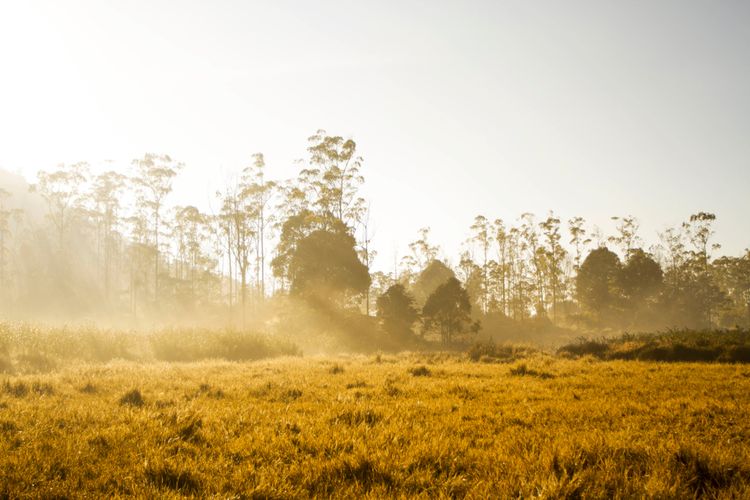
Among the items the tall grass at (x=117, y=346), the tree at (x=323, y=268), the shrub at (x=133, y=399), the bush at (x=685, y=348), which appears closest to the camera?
the shrub at (x=133, y=399)

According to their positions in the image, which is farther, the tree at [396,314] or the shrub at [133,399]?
the tree at [396,314]

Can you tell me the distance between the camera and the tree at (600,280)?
187 feet

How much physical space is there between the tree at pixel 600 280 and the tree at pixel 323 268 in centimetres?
3459

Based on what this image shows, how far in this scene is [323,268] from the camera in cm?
4044

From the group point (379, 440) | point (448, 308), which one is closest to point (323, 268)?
point (448, 308)

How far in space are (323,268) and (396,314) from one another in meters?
8.38

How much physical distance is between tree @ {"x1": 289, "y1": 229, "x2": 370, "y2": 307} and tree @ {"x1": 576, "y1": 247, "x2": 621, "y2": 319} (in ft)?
113

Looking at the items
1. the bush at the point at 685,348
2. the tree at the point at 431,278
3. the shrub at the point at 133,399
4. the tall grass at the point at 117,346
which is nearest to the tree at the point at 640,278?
the tree at the point at 431,278

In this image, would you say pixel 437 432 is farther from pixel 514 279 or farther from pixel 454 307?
pixel 514 279

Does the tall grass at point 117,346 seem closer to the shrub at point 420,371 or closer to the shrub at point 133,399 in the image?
the shrub at point 133,399

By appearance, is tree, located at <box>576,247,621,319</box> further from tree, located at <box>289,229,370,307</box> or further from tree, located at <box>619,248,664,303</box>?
tree, located at <box>289,229,370,307</box>

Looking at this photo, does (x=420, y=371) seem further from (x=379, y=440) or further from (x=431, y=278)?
(x=431, y=278)

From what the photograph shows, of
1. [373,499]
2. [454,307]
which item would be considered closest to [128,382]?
[373,499]

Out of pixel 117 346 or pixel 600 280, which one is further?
pixel 600 280
